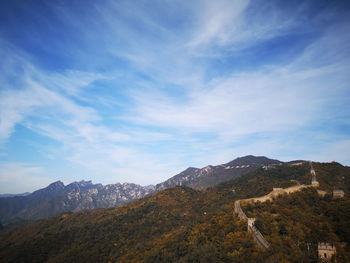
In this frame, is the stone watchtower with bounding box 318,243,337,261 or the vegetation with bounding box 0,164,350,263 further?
the vegetation with bounding box 0,164,350,263

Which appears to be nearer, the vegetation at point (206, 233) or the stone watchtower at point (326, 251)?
the stone watchtower at point (326, 251)

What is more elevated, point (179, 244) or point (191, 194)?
point (191, 194)

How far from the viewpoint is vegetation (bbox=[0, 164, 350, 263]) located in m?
36.4

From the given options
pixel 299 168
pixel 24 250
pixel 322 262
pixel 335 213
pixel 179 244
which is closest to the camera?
pixel 322 262

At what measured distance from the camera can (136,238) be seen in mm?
92750

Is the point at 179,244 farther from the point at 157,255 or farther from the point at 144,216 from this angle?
the point at 144,216

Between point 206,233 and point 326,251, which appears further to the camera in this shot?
point 206,233

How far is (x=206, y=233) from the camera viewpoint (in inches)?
2089

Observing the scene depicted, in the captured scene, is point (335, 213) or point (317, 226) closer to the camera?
point (317, 226)

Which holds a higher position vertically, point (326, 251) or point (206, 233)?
point (326, 251)

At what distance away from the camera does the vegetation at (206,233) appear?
3638 cm

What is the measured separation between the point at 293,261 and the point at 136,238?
75.7 metres

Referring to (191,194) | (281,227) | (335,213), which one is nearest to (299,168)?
(191,194)

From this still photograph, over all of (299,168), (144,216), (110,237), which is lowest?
(110,237)
